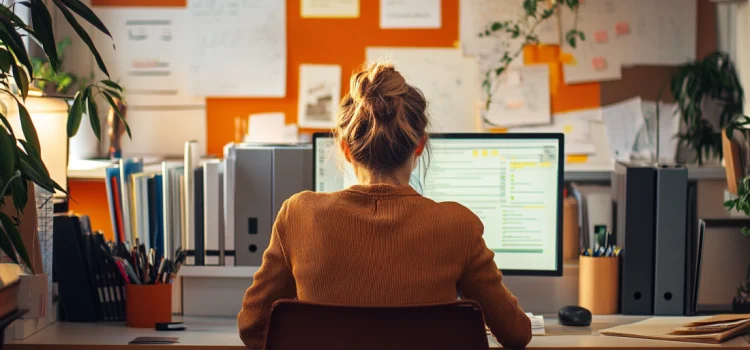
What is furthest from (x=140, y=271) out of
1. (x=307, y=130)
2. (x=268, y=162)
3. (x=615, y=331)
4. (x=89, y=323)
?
(x=307, y=130)

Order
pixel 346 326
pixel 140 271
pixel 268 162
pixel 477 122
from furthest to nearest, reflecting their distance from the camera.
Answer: pixel 477 122 → pixel 268 162 → pixel 140 271 → pixel 346 326

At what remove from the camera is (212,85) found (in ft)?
14.2

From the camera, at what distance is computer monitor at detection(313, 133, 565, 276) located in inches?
79.0

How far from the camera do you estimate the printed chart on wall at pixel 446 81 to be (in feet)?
14.1

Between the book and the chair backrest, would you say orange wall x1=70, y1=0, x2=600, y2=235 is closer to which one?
the book

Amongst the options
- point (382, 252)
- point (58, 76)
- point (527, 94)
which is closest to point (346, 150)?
point (382, 252)

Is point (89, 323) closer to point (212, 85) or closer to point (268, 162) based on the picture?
point (268, 162)

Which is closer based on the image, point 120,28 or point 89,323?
point 89,323

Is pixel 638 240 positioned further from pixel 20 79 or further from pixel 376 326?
pixel 20 79

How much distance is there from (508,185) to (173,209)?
0.76 meters

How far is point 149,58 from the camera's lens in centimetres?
434

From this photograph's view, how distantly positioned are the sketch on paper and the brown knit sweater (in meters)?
2.79

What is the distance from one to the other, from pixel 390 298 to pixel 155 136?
3.10 m

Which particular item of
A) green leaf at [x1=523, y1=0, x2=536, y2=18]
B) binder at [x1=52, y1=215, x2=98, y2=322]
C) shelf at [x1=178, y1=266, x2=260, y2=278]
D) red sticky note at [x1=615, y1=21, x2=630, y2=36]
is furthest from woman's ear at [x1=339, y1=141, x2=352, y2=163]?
red sticky note at [x1=615, y1=21, x2=630, y2=36]
